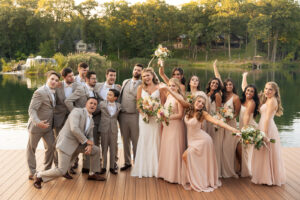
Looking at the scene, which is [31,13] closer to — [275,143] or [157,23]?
[157,23]

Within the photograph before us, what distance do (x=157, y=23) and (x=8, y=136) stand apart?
165ft

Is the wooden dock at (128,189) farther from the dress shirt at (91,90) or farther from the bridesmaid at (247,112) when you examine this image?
the dress shirt at (91,90)

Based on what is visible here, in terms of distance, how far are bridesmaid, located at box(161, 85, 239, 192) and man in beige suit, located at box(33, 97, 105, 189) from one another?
146 centimetres

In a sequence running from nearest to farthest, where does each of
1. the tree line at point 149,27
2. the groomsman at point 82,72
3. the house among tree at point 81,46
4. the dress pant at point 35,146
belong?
the dress pant at point 35,146 → the groomsman at point 82,72 → the tree line at point 149,27 → the house among tree at point 81,46

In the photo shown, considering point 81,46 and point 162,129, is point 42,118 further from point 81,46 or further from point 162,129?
point 81,46

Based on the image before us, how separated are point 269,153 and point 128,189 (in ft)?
7.78

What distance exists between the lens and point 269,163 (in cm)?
479

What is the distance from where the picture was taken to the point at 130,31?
58.6 meters

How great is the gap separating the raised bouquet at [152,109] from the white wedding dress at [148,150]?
0.59 ft

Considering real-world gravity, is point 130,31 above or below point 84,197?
above

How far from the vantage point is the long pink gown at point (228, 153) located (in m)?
5.13

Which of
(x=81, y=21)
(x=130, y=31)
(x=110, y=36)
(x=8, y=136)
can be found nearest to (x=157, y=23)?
(x=130, y=31)

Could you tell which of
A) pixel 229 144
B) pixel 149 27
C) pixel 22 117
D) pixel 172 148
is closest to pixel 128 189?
pixel 172 148

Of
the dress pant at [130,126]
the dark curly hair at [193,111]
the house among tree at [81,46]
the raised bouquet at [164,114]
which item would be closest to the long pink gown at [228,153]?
the dark curly hair at [193,111]
